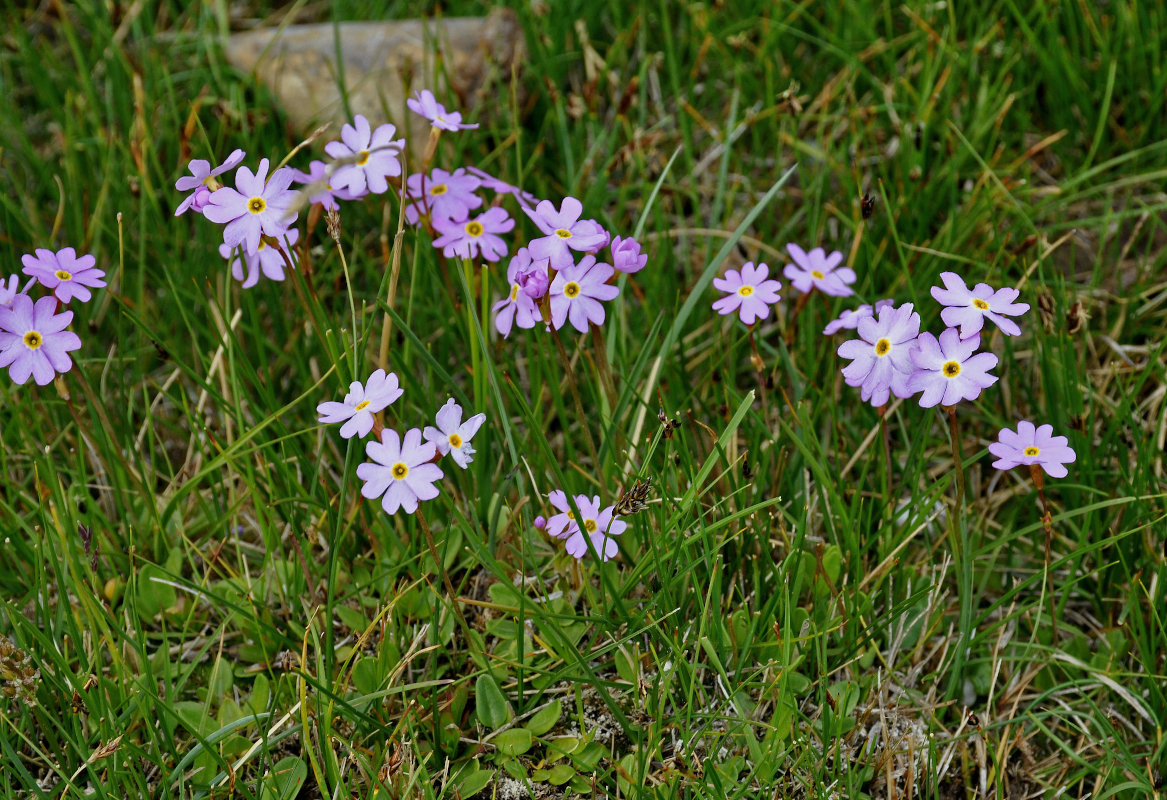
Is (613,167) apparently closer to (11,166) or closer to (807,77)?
(807,77)

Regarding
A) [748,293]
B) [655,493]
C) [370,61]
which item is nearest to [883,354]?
[748,293]

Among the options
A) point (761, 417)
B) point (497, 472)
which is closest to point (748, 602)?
A: point (761, 417)

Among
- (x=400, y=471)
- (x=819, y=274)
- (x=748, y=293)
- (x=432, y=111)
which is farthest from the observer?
(x=819, y=274)

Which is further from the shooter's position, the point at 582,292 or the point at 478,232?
the point at 478,232

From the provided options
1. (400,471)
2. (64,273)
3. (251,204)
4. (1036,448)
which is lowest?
(1036,448)

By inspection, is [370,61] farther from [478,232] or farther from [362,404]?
[362,404]

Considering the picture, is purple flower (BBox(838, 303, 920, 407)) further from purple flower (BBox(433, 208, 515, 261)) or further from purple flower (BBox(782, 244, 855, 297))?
purple flower (BBox(433, 208, 515, 261))

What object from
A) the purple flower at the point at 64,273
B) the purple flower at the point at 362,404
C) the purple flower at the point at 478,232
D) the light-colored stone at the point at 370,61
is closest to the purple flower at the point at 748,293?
the purple flower at the point at 478,232

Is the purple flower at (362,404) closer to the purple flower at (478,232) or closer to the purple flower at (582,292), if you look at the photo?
the purple flower at (582,292)

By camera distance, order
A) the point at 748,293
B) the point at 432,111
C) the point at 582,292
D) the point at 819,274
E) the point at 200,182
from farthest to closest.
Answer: the point at 819,274
the point at 748,293
the point at 432,111
the point at 582,292
the point at 200,182
